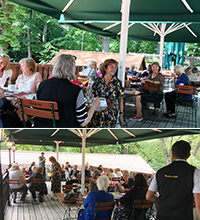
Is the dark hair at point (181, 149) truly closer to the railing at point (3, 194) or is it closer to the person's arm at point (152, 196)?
the person's arm at point (152, 196)

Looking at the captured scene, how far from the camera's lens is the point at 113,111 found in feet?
12.5

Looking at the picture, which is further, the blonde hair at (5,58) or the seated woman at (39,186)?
the blonde hair at (5,58)

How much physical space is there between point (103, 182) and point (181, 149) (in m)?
0.74

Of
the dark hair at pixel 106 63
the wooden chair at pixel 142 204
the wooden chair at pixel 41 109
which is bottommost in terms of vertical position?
the wooden chair at pixel 142 204

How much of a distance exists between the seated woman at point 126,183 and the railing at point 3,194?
3.12 feet

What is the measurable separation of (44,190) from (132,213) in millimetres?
787

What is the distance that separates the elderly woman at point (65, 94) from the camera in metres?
2.65

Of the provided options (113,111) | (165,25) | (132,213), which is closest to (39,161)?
(132,213)

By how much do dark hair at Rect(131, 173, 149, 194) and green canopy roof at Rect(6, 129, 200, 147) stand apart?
314mm

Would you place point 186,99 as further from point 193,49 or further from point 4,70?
point 193,49

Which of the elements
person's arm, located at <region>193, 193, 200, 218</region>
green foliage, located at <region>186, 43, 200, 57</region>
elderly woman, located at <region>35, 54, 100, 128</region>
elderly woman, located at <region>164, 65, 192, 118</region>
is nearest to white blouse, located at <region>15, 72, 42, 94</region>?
elderly woman, located at <region>35, 54, 100, 128</region>

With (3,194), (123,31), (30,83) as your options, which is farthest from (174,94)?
(3,194)

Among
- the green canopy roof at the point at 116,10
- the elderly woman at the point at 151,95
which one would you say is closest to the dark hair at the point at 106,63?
the elderly woman at the point at 151,95

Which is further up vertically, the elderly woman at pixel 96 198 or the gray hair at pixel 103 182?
the gray hair at pixel 103 182
